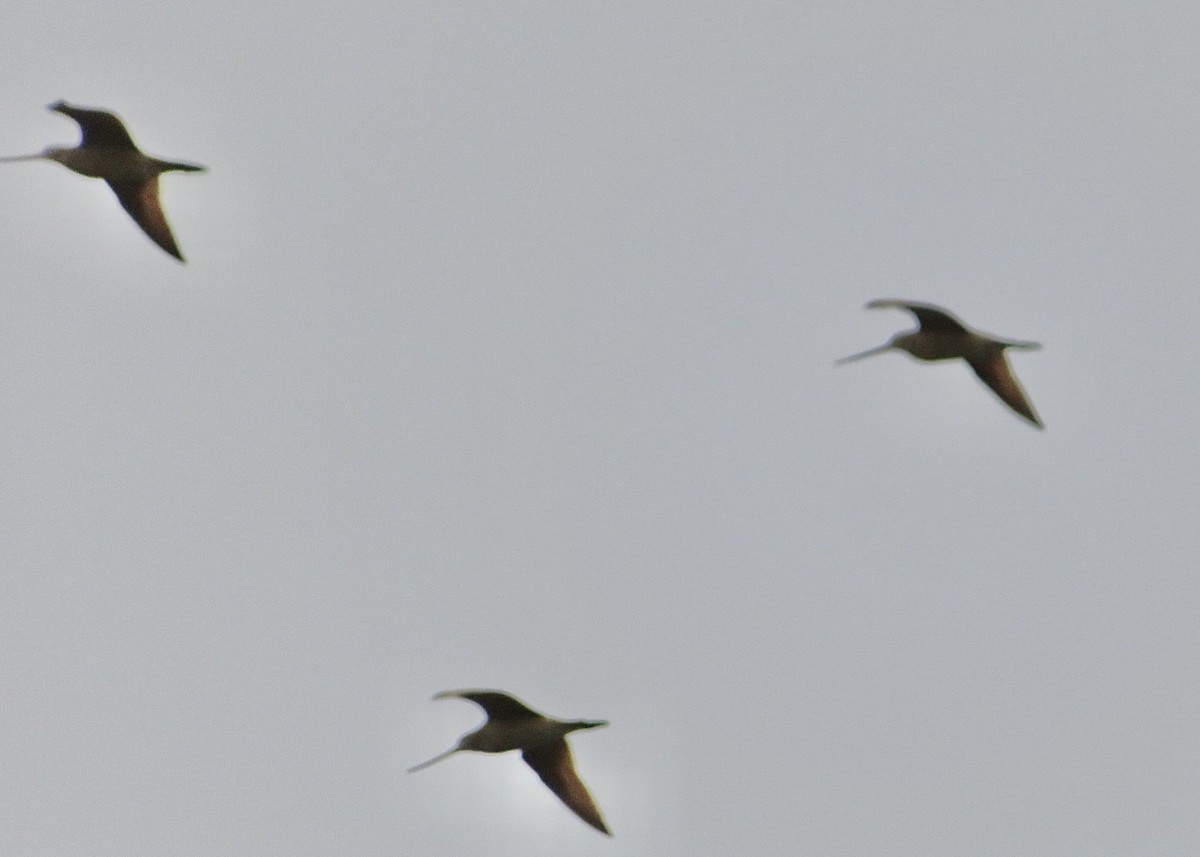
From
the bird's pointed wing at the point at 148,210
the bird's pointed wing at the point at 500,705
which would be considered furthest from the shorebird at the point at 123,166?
the bird's pointed wing at the point at 500,705

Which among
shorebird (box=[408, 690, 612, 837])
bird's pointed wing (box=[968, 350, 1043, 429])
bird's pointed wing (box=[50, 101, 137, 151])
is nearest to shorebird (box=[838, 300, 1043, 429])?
bird's pointed wing (box=[968, 350, 1043, 429])

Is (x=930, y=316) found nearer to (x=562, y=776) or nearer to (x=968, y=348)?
(x=968, y=348)

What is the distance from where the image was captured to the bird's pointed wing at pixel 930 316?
99.8ft

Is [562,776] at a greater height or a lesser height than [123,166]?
lesser

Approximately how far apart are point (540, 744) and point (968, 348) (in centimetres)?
830

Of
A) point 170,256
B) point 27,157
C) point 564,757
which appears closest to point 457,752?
point 564,757

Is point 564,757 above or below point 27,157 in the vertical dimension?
below

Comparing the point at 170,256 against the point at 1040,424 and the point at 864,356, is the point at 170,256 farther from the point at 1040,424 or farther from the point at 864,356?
the point at 1040,424

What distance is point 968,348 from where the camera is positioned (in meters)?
33.4

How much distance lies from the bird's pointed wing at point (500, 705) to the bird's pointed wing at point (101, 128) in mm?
8867

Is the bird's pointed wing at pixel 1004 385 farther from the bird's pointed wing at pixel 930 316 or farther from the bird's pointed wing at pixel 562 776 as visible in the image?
the bird's pointed wing at pixel 562 776

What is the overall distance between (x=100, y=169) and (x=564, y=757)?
34.0 feet

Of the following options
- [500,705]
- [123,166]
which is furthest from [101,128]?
[500,705]

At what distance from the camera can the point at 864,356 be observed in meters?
34.8
